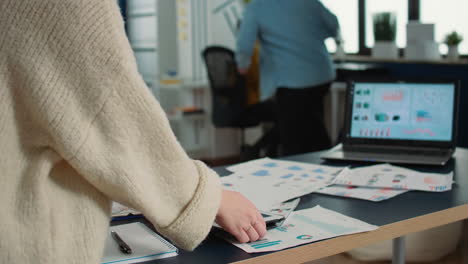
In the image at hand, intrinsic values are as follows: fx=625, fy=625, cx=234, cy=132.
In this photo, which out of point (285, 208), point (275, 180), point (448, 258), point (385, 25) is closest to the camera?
point (285, 208)

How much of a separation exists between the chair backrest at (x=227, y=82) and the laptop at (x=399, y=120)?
284 centimetres

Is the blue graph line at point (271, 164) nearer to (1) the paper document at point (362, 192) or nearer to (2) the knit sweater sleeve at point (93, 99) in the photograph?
(1) the paper document at point (362, 192)

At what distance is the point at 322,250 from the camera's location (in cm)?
122

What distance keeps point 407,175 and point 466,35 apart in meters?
2.89

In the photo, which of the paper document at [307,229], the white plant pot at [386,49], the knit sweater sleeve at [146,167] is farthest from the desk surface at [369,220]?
the white plant pot at [386,49]

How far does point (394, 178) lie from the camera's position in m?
1.74

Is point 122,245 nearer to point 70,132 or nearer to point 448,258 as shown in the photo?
point 70,132

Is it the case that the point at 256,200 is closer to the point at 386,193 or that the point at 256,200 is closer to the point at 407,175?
the point at 386,193

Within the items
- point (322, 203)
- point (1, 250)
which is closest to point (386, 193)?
point (322, 203)

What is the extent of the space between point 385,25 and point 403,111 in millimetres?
2735

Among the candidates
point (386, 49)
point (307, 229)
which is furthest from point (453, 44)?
point (307, 229)

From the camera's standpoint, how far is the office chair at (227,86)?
4992 millimetres

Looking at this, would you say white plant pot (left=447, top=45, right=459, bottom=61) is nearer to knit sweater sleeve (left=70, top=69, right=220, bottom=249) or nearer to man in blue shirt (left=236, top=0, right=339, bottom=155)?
man in blue shirt (left=236, top=0, right=339, bottom=155)

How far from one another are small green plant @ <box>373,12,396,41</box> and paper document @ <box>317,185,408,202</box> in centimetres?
329
